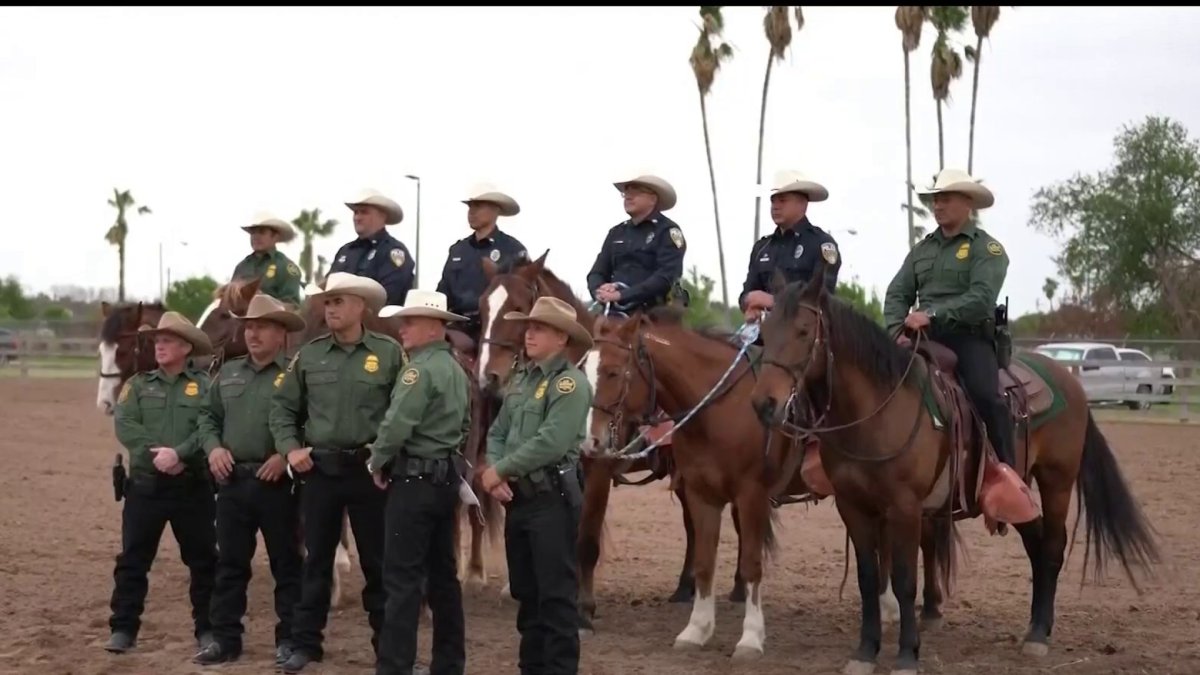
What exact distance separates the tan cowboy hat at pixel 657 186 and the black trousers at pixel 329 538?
3475 millimetres

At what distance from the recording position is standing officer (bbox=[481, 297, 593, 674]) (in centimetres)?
670

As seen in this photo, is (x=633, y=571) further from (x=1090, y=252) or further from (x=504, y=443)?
(x=1090, y=252)

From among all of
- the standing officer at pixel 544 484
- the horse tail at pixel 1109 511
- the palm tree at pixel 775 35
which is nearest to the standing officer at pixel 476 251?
the standing officer at pixel 544 484

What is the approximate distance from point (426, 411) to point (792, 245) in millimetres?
3405

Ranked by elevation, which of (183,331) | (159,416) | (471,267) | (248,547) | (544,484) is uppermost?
(471,267)

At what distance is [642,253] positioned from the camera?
32.4 feet

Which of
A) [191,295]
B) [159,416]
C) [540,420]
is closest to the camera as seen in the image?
[540,420]

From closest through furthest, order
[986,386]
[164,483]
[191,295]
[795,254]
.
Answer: [164,483] → [986,386] → [795,254] → [191,295]

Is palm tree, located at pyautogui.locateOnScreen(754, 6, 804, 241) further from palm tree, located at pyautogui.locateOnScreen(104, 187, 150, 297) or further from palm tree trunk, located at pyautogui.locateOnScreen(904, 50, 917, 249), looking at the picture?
palm tree, located at pyautogui.locateOnScreen(104, 187, 150, 297)

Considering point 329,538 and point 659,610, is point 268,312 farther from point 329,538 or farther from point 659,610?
point 659,610

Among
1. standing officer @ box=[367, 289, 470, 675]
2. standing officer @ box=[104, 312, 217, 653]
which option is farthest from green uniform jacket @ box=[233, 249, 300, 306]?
standing officer @ box=[367, 289, 470, 675]

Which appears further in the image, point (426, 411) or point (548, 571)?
point (426, 411)

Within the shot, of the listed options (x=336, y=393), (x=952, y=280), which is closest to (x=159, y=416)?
(x=336, y=393)

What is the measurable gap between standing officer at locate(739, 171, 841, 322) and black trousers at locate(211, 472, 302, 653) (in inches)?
133
